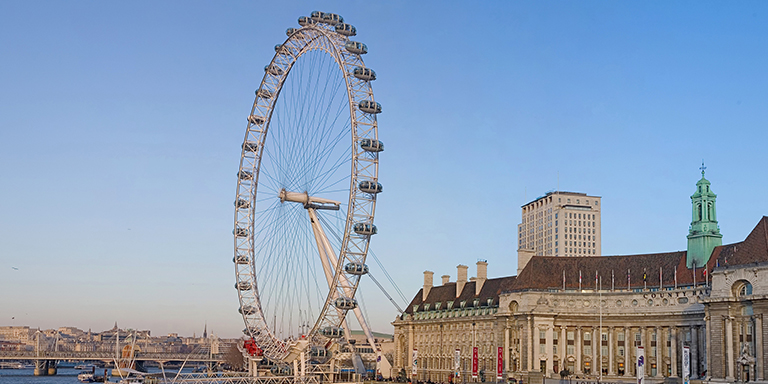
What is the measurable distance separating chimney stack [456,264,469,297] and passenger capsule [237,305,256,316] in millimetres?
43954

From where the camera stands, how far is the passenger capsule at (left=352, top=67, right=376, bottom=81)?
76.5m

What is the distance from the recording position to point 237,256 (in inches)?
3519

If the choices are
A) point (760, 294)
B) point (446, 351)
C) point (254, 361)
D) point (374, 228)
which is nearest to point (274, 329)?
point (254, 361)

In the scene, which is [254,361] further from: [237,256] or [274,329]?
[237,256]

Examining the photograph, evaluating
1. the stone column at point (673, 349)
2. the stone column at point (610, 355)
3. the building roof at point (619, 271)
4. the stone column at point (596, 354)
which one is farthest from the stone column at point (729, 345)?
the stone column at point (596, 354)

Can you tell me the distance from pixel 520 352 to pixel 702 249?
2450cm

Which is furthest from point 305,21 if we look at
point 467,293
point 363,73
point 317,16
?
point 467,293

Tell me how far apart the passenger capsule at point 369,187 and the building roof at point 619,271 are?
1440 inches

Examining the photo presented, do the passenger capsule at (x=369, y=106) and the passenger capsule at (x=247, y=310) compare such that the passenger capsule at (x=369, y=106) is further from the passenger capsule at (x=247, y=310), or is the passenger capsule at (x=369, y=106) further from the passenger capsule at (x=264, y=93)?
the passenger capsule at (x=247, y=310)

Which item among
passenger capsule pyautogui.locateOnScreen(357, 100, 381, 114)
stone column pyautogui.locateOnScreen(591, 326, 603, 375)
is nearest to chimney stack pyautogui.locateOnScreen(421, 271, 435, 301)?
stone column pyautogui.locateOnScreen(591, 326, 603, 375)

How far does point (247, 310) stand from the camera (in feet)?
291

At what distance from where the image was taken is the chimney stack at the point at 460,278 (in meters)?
126

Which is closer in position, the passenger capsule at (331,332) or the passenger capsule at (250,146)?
the passenger capsule at (331,332)

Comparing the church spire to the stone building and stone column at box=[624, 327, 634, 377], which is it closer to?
the stone building
